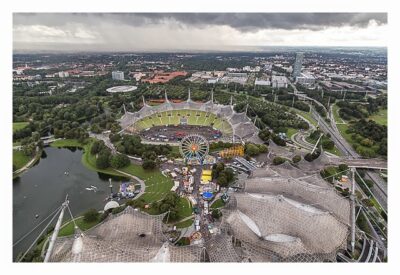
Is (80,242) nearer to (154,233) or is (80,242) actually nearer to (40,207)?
(154,233)

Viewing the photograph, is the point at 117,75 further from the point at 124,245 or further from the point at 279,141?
the point at 124,245

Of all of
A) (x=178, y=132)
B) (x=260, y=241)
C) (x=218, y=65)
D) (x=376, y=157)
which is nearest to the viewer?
(x=260, y=241)

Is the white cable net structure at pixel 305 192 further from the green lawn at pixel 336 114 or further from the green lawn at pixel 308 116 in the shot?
the green lawn at pixel 336 114

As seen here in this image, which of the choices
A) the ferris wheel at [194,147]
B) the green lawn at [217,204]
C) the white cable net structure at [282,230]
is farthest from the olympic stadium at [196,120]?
the white cable net structure at [282,230]

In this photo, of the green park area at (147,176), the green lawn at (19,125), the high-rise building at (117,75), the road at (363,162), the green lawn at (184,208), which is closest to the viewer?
the green lawn at (184,208)

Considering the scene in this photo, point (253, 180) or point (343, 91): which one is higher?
point (343, 91)

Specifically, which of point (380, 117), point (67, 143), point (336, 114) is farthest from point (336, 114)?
point (67, 143)

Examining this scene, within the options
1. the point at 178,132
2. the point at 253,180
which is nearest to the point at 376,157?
the point at 253,180

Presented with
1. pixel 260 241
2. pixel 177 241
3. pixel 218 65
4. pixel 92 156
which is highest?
pixel 218 65
